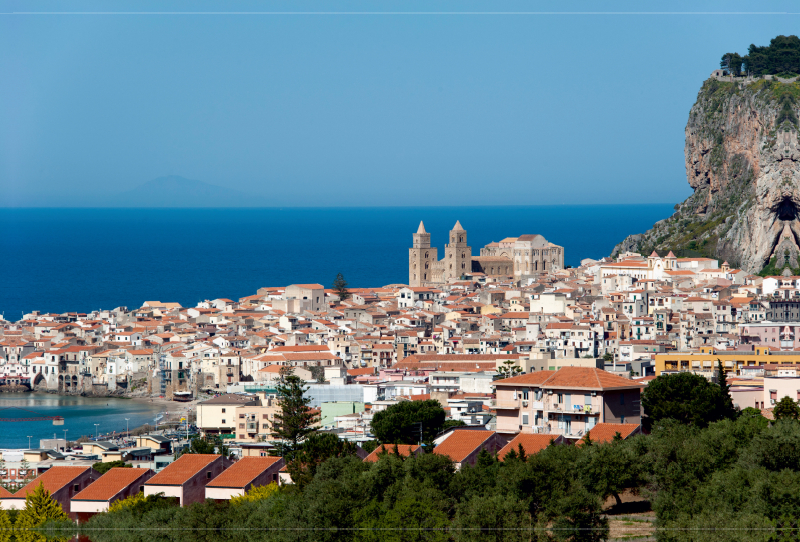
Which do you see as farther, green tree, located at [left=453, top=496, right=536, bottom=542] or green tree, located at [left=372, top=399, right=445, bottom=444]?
green tree, located at [left=372, top=399, right=445, bottom=444]

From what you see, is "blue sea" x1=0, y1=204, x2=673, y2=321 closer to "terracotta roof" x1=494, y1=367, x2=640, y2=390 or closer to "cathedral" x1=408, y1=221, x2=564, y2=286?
"cathedral" x1=408, y1=221, x2=564, y2=286

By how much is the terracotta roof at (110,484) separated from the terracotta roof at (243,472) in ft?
5.42

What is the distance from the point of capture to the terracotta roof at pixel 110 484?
24.4 m

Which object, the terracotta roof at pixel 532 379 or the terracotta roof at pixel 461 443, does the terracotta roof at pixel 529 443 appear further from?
the terracotta roof at pixel 532 379

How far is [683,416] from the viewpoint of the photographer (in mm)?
27938

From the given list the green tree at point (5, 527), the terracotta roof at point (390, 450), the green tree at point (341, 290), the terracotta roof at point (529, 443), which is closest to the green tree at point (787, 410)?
the terracotta roof at point (529, 443)

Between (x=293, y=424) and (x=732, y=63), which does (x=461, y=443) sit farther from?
(x=732, y=63)

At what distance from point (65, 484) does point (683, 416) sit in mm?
13114

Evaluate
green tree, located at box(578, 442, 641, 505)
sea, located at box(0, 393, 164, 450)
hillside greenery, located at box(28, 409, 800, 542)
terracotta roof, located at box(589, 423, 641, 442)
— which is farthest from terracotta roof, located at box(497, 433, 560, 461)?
sea, located at box(0, 393, 164, 450)

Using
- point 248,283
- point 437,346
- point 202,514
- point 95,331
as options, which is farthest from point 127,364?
point 248,283

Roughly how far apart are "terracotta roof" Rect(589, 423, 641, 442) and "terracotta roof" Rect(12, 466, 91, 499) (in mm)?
10321

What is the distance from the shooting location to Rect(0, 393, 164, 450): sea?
4316 centimetres

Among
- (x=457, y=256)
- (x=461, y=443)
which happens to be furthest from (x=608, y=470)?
(x=457, y=256)

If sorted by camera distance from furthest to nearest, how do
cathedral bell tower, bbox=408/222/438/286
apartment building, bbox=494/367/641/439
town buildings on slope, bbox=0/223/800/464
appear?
cathedral bell tower, bbox=408/222/438/286 → town buildings on slope, bbox=0/223/800/464 → apartment building, bbox=494/367/641/439
